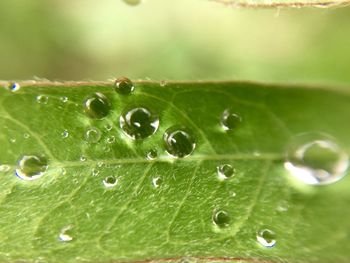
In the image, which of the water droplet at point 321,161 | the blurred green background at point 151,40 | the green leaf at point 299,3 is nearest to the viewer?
the green leaf at point 299,3

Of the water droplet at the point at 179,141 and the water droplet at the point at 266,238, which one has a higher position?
the water droplet at the point at 179,141

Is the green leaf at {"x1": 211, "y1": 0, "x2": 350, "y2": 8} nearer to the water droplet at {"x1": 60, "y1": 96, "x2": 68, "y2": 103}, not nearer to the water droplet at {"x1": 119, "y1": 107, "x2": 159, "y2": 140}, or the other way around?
the water droplet at {"x1": 119, "y1": 107, "x2": 159, "y2": 140}

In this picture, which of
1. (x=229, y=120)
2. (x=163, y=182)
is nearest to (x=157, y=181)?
(x=163, y=182)


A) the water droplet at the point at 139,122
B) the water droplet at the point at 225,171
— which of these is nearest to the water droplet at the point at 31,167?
the water droplet at the point at 139,122

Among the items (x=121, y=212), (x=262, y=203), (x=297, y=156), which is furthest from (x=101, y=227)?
(x=297, y=156)

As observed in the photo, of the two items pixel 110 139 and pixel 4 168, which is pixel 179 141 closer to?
pixel 110 139

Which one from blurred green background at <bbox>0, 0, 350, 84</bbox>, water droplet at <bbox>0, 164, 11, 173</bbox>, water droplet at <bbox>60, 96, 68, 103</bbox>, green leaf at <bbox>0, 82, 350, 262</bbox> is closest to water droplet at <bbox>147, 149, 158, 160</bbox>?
green leaf at <bbox>0, 82, 350, 262</bbox>

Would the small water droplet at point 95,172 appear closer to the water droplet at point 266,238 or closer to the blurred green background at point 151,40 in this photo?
the water droplet at point 266,238
